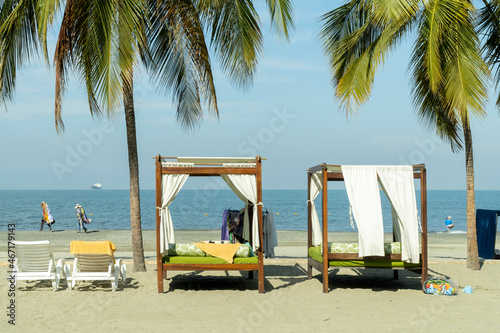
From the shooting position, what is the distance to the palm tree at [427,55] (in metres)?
8.71

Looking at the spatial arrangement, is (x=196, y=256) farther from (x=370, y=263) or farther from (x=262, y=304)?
(x=370, y=263)

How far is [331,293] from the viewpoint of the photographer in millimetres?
A: 8352

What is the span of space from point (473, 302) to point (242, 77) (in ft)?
Answer: 17.0

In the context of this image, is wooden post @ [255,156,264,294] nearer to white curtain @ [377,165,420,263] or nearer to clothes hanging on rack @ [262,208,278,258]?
clothes hanging on rack @ [262,208,278,258]

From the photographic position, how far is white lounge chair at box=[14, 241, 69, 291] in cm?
812

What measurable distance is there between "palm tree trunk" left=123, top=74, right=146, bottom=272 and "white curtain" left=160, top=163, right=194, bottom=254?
1.80 meters

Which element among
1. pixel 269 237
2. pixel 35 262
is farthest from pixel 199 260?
pixel 35 262

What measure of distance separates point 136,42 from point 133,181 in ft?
10.8

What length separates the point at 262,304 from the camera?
7488 mm

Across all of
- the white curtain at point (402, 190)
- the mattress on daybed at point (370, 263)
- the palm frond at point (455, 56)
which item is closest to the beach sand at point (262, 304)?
the mattress on daybed at point (370, 263)

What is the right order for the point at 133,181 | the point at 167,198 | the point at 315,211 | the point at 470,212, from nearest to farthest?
1. the point at 167,198
2. the point at 315,211
3. the point at 133,181
4. the point at 470,212

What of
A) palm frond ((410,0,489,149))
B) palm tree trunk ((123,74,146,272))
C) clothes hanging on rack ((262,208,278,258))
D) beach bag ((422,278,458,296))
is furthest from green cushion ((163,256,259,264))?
palm frond ((410,0,489,149))

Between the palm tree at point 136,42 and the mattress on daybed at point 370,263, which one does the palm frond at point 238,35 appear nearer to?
the palm tree at point 136,42

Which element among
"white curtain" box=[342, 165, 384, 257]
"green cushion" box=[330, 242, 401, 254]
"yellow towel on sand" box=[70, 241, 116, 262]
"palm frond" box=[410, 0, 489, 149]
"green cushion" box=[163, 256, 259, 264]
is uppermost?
"palm frond" box=[410, 0, 489, 149]
